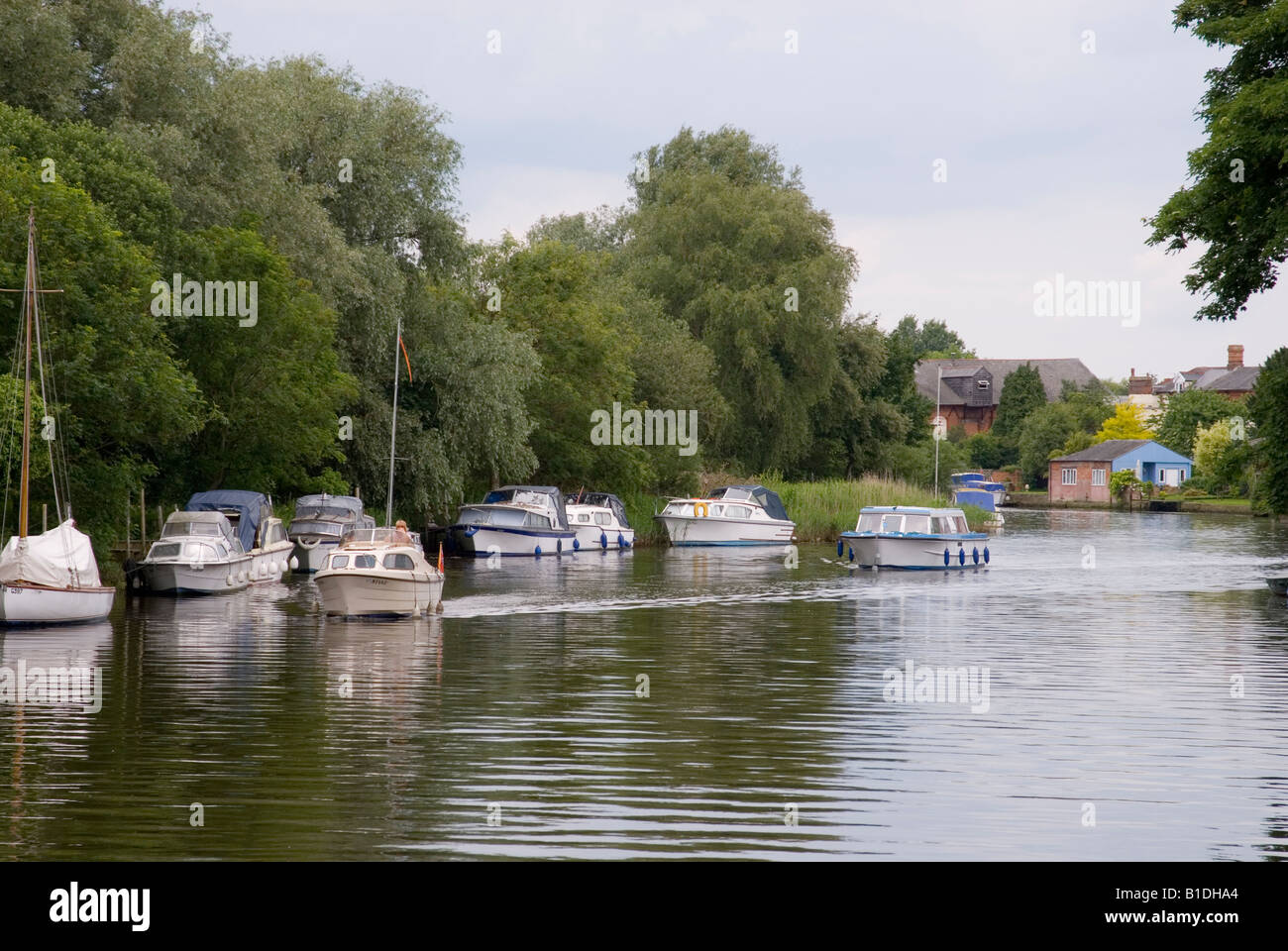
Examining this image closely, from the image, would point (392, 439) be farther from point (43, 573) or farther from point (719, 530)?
point (719, 530)

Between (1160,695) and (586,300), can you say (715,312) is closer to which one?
(586,300)

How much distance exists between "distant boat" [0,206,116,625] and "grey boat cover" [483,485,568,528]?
2887 centimetres

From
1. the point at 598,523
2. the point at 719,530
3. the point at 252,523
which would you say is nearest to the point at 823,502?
the point at 719,530

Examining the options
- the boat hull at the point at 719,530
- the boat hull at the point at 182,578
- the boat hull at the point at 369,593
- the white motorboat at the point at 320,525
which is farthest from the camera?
the boat hull at the point at 719,530

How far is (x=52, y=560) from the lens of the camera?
30.3 metres

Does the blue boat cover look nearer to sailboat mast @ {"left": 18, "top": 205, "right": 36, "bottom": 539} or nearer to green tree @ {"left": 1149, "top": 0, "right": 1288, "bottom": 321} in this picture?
sailboat mast @ {"left": 18, "top": 205, "right": 36, "bottom": 539}

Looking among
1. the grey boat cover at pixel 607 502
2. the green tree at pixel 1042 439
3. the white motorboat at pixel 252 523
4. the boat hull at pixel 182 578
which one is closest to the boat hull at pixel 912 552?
the grey boat cover at pixel 607 502

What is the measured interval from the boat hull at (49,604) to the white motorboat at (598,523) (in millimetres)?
32742

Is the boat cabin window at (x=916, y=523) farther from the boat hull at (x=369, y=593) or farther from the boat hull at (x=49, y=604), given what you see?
the boat hull at (x=49, y=604)

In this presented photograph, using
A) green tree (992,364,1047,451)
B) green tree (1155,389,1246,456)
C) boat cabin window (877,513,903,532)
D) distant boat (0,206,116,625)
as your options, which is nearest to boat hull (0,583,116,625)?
distant boat (0,206,116,625)

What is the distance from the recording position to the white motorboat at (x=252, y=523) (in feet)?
142

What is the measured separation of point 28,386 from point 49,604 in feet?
14.7
